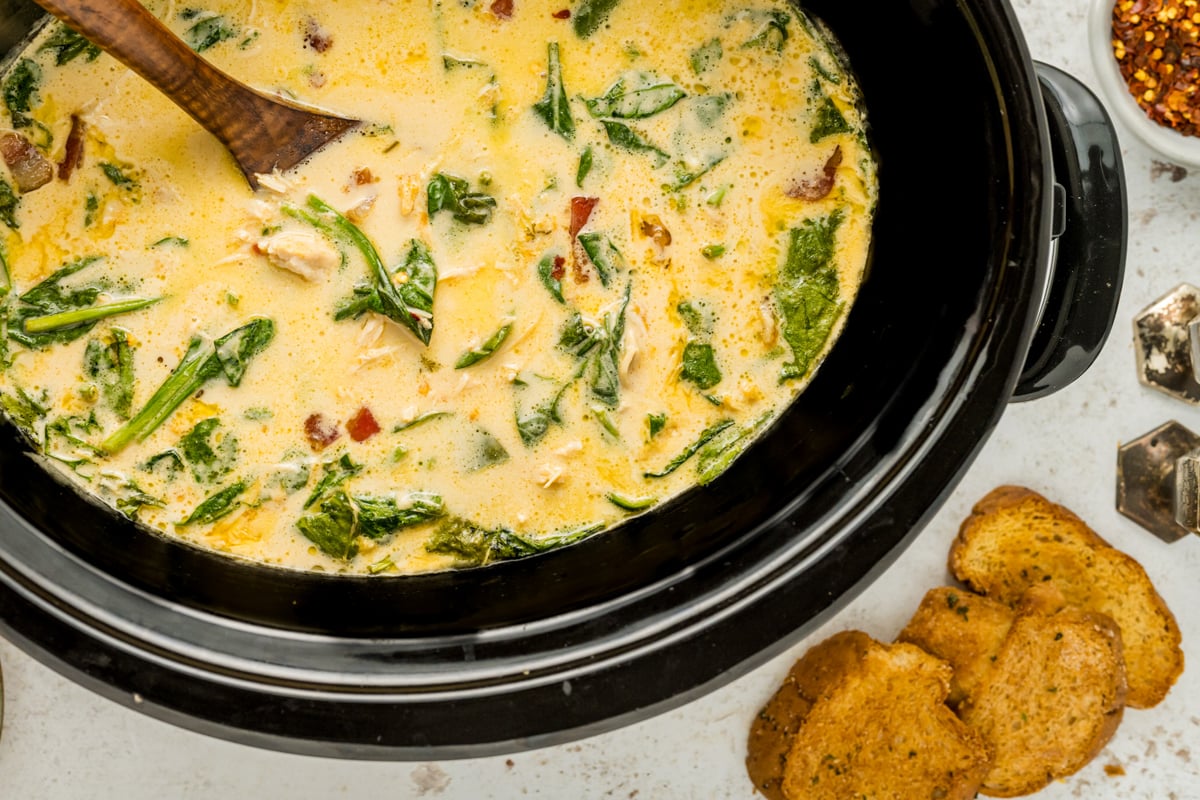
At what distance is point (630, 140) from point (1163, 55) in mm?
1377

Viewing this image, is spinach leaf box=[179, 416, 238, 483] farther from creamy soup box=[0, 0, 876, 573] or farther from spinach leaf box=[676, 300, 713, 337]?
spinach leaf box=[676, 300, 713, 337]

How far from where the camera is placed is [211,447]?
247cm

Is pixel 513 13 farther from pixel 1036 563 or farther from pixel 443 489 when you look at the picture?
pixel 1036 563

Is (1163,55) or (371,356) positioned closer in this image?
(371,356)

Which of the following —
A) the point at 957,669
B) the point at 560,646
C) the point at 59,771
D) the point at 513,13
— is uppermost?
the point at 513,13

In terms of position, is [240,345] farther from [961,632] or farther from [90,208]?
[961,632]

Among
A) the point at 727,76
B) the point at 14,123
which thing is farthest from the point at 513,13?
the point at 14,123

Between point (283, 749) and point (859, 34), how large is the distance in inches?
81.1

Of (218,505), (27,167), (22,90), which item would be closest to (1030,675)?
(218,505)

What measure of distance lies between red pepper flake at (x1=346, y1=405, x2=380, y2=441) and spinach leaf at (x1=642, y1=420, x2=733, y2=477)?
66 cm

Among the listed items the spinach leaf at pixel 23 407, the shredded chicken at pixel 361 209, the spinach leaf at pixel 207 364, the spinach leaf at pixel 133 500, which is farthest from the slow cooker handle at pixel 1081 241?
the spinach leaf at pixel 23 407

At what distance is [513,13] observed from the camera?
252 centimetres

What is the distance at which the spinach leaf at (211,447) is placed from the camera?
2.47 metres

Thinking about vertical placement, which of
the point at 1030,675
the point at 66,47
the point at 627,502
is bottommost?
the point at 1030,675
